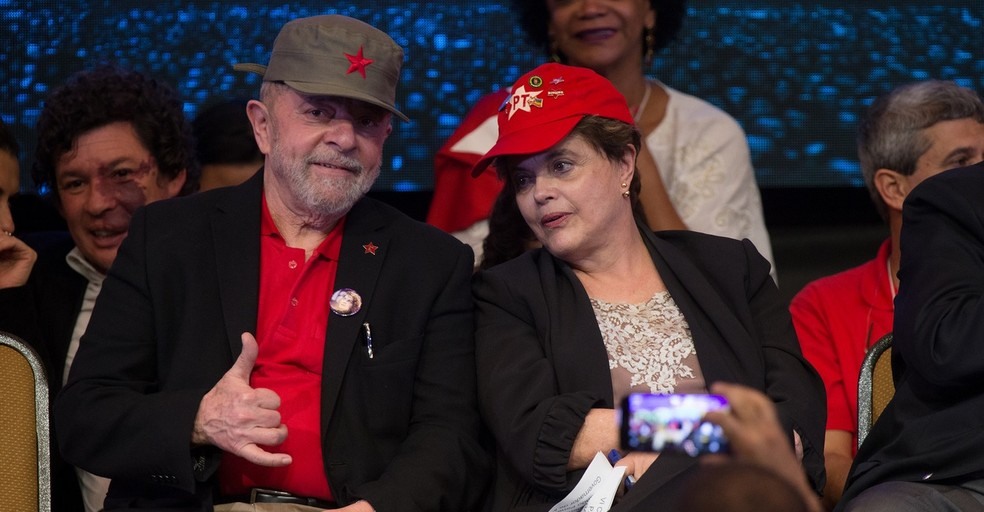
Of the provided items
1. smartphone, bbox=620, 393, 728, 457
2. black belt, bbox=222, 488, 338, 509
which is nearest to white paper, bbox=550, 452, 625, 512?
black belt, bbox=222, 488, 338, 509

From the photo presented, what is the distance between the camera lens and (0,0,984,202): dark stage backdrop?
13.7 feet

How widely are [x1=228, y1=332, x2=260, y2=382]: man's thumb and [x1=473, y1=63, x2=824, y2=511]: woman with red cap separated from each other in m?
0.49

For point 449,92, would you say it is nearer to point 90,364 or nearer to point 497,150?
point 497,150

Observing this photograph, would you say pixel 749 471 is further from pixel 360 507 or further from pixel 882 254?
pixel 882 254

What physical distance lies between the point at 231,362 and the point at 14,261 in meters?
0.91

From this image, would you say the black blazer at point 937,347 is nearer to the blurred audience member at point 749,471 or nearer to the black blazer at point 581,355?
the black blazer at point 581,355

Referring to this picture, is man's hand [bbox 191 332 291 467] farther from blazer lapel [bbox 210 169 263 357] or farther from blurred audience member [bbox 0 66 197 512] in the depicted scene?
blurred audience member [bbox 0 66 197 512]

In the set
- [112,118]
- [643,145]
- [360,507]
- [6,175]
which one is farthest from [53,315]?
[643,145]

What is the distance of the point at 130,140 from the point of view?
3.57 m

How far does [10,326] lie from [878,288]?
2218 millimetres

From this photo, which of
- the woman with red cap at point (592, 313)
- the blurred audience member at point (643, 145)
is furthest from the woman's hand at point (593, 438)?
the blurred audience member at point (643, 145)

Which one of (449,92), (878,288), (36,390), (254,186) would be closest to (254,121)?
(254,186)

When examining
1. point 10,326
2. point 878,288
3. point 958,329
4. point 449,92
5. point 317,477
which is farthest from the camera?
point 449,92

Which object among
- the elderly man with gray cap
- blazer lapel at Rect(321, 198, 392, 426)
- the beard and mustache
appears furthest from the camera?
the beard and mustache
